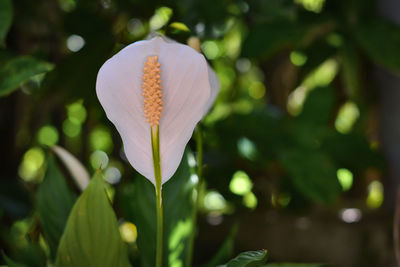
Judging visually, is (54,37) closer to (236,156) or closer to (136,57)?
(236,156)

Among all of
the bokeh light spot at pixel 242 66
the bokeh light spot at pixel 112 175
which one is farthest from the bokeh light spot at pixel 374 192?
the bokeh light spot at pixel 112 175

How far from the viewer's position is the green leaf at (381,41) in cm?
69

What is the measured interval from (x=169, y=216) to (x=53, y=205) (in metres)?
0.14

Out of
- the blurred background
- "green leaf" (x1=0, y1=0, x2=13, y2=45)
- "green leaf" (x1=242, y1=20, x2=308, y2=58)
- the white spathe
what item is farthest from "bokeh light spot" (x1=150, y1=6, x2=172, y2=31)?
the white spathe

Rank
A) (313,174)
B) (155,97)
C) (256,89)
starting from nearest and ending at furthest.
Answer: (155,97) < (313,174) < (256,89)

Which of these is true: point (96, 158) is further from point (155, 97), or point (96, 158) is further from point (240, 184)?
point (155, 97)

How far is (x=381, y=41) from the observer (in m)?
0.70

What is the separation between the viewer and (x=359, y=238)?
2.42 feet

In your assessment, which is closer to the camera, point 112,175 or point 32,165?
point 112,175

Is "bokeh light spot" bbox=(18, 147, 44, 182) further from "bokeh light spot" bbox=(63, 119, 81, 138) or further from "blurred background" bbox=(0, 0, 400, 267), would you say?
"blurred background" bbox=(0, 0, 400, 267)

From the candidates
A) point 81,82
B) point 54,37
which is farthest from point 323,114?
point 54,37

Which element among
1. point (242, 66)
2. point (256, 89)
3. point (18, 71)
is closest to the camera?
point (18, 71)

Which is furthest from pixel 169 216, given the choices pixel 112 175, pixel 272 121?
pixel 112 175

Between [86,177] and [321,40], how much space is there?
47cm
